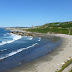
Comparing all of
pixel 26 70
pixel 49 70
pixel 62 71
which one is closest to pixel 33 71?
pixel 26 70

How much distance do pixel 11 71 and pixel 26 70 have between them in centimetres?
236

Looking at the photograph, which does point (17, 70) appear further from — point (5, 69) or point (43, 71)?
point (43, 71)

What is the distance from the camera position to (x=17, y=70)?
17922mm

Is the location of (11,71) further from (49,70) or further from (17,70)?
(49,70)

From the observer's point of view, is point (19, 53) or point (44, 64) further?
point (19, 53)

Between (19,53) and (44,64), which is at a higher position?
(19,53)

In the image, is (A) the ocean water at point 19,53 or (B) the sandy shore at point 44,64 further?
(A) the ocean water at point 19,53

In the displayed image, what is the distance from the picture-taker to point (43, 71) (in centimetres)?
1692

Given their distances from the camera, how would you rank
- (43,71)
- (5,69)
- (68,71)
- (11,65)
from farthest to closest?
(11,65) < (5,69) < (43,71) < (68,71)

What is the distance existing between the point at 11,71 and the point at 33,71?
Answer: 351 centimetres

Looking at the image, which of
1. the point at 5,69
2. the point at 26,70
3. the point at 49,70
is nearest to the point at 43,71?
the point at 49,70

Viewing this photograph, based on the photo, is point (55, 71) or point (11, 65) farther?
point (11, 65)

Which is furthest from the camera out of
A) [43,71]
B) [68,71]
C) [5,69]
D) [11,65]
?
[11,65]

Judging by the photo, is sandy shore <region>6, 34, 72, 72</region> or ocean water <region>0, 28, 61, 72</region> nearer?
sandy shore <region>6, 34, 72, 72</region>
